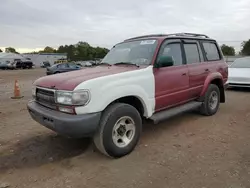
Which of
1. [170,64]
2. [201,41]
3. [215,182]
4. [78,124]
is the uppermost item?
[201,41]

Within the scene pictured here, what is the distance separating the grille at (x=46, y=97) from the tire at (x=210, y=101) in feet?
12.1

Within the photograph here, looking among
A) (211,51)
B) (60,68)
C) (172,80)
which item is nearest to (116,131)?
(172,80)

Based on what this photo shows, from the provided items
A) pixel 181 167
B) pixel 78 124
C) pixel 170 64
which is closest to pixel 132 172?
pixel 181 167

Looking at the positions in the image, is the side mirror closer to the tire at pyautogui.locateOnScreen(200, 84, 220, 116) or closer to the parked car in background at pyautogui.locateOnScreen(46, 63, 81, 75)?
the tire at pyautogui.locateOnScreen(200, 84, 220, 116)

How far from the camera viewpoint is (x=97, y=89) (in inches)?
135

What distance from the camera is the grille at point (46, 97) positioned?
143 inches

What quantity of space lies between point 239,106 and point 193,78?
2.84 meters

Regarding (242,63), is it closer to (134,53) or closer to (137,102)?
(134,53)

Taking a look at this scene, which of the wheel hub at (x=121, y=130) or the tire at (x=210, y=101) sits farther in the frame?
the tire at (x=210, y=101)

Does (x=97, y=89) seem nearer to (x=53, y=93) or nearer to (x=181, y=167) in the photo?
(x=53, y=93)

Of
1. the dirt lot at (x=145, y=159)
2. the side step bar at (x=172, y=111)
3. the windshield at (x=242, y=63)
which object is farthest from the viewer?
the windshield at (x=242, y=63)

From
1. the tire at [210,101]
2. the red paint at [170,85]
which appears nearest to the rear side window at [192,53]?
the red paint at [170,85]

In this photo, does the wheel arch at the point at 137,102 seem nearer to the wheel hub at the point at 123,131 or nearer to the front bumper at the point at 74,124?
the wheel hub at the point at 123,131

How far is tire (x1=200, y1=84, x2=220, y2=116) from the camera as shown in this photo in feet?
19.1
